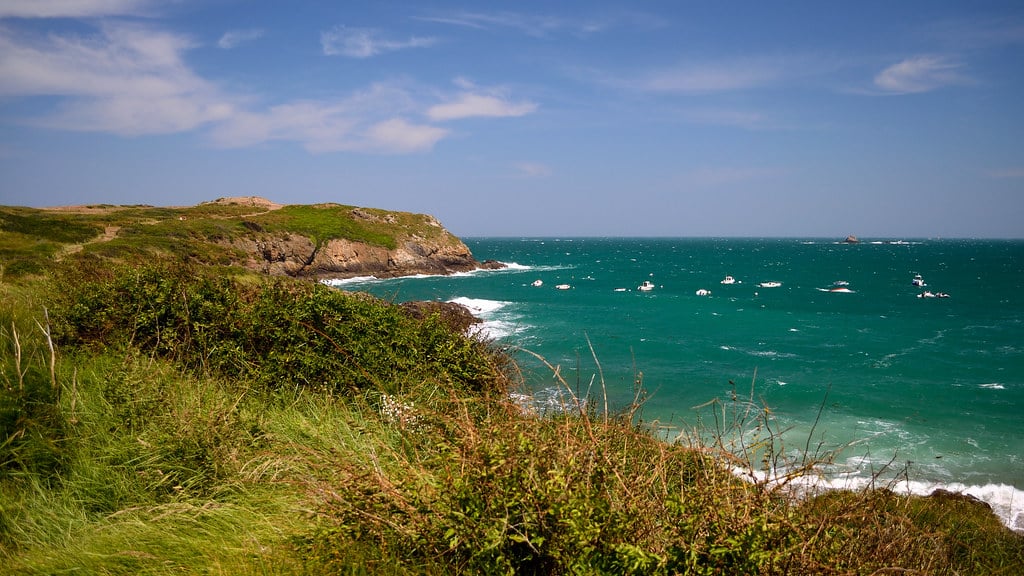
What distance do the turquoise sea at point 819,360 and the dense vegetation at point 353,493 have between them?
1.97 ft

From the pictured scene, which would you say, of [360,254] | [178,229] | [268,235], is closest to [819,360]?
[178,229]

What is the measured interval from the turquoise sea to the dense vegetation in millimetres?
599

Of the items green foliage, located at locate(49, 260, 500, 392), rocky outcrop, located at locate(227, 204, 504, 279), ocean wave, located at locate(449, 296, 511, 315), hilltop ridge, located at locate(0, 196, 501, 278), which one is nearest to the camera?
green foliage, located at locate(49, 260, 500, 392)

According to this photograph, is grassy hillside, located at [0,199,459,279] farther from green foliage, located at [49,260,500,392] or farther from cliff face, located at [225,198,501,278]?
green foliage, located at [49,260,500,392]

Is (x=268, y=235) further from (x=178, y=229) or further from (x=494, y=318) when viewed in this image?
(x=494, y=318)

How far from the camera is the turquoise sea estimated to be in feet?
62.9

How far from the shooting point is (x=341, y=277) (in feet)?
242

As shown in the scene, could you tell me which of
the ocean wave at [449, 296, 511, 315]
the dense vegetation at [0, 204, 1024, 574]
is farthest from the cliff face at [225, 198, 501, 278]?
the dense vegetation at [0, 204, 1024, 574]

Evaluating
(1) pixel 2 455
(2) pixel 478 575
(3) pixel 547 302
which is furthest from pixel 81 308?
(3) pixel 547 302

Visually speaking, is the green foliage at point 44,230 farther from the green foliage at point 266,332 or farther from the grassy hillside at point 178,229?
the green foliage at point 266,332

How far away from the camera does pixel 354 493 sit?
12.2ft

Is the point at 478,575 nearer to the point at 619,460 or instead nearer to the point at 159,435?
the point at 619,460

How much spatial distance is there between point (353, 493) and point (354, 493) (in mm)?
40

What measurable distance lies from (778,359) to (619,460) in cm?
3616
